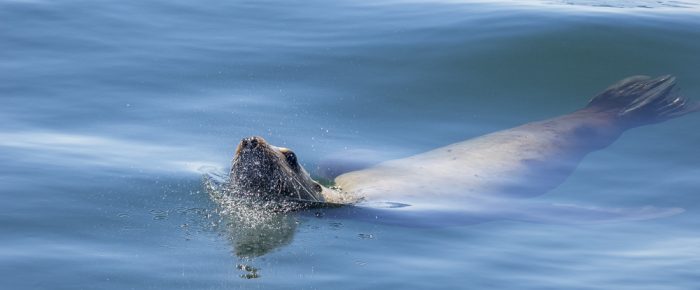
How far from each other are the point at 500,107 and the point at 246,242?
4.27m

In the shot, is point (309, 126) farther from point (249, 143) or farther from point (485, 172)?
point (249, 143)

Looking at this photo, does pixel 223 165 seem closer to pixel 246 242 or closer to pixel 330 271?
pixel 246 242

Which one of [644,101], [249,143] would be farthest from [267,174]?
[644,101]

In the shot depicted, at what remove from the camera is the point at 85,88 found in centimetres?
1133

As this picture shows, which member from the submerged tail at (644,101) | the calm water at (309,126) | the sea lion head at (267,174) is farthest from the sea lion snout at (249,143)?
the submerged tail at (644,101)

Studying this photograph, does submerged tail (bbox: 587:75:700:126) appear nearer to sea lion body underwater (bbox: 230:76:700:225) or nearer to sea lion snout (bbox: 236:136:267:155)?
sea lion body underwater (bbox: 230:76:700:225)

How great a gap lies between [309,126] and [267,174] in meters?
2.08

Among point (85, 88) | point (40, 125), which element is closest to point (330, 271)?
point (40, 125)

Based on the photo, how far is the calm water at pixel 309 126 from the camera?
23.9 feet

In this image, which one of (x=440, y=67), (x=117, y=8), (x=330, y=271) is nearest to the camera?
(x=330, y=271)

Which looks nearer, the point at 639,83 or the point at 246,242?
the point at 246,242

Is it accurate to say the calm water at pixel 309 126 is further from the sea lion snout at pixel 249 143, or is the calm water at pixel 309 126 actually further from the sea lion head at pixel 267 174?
the sea lion snout at pixel 249 143

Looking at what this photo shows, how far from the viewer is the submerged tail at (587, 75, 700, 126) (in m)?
11.4

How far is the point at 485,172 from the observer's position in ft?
32.4
